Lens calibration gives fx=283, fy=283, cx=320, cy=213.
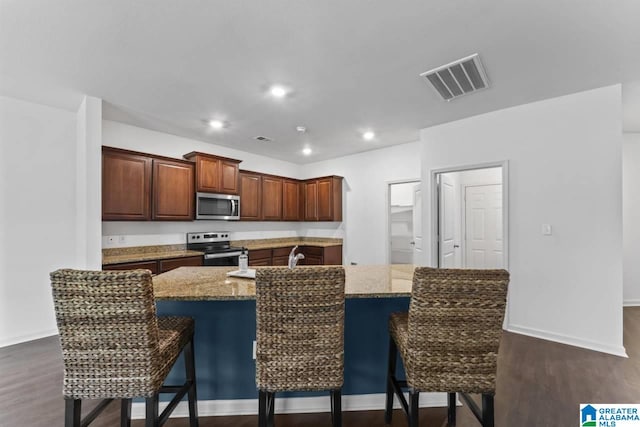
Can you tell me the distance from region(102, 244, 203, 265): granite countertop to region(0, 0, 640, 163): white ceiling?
1722 mm

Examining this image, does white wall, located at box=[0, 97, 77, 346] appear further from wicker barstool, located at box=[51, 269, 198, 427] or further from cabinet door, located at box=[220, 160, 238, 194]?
wicker barstool, located at box=[51, 269, 198, 427]

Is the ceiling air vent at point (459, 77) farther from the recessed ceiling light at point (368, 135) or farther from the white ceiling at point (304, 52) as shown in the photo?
the recessed ceiling light at point (368, 135)

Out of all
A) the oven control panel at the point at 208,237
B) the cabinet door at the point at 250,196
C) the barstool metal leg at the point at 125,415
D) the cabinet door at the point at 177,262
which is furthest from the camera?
the cabinet door at the point at 250,196

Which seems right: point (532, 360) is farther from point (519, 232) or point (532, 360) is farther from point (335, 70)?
point (335, 70)

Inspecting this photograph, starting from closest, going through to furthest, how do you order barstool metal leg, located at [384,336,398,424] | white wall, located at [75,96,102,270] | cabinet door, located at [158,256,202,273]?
barstool metal leg, located at [384,336,398,424], white wall, located at [75,96,102,270], cabinet door, located at [158,256,202,273]

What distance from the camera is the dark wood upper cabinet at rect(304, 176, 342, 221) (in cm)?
550

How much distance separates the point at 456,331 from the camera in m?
1.33

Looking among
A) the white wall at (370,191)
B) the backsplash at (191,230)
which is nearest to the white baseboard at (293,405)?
the backsplash at (191,230)

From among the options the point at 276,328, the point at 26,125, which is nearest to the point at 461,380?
the point at 276,328

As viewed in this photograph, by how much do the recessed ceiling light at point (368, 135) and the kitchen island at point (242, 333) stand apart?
2.69m

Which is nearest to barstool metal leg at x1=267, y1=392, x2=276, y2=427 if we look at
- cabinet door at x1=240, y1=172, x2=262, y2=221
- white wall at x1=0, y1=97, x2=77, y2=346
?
white wall at x1=0, y1=97, x2=77, y2=346

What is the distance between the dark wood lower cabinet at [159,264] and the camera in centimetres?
318

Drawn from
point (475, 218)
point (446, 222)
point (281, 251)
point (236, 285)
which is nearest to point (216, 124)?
point (281, 251)

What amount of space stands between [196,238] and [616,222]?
5078mm
